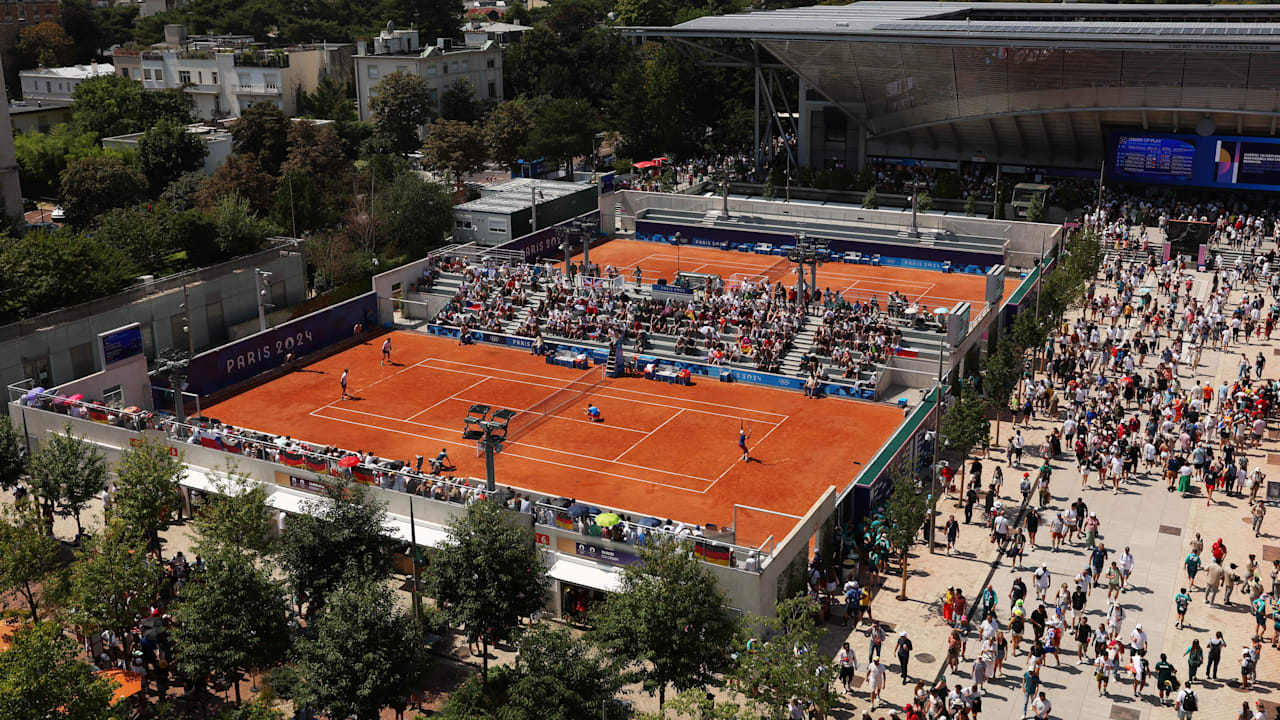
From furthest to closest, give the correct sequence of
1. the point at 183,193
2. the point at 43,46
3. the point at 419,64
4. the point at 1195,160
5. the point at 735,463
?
1. the point at 43,46
2. the point at 419,64
3. the point at 1195,160
4. the point at 183,193
5. the point at 735,463

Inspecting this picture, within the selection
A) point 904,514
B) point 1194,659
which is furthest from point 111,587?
point 1194,659

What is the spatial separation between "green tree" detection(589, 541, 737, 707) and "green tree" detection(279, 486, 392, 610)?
5.95 m

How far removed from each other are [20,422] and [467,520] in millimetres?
21754

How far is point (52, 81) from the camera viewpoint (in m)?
104

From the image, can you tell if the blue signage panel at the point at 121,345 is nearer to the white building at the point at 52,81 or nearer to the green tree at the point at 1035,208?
the green tree at the point at 1035,208

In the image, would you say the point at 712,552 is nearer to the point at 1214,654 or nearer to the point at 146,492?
the point at 1214,654

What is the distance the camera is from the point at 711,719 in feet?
68.7

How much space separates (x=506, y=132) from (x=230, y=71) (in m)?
27.2

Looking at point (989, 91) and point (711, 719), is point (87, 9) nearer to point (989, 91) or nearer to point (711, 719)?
point (989, 91)

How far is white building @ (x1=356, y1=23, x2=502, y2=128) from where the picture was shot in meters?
93.1

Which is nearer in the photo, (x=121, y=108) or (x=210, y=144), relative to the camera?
(x=210, y=144)

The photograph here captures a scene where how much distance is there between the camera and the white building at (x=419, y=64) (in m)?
93.1

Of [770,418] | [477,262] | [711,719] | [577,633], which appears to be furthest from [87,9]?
[711,719]

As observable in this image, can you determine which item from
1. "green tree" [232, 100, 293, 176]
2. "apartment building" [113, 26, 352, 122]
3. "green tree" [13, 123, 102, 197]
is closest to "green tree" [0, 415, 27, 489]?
"green tree" [232, 100, 293, 176]
